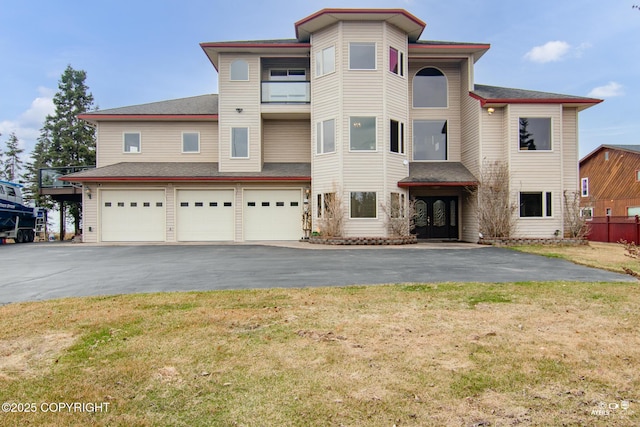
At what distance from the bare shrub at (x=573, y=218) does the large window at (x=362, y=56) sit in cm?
1038

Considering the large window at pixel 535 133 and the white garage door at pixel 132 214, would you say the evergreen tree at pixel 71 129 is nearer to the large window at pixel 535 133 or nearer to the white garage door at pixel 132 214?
the white garage door at pixel 132 214

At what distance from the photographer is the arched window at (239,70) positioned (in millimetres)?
18547

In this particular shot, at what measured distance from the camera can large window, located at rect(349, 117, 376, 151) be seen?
1642 centimetres

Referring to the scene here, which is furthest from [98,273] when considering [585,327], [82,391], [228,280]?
[585,327]

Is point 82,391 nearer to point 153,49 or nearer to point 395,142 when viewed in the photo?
point 395,142

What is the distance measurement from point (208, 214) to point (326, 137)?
6.87 meters

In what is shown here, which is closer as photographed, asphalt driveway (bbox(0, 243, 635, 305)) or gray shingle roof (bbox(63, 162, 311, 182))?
asphalt driveway (bbox(0, 243, 635, 305))

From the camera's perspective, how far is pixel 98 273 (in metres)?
8.48

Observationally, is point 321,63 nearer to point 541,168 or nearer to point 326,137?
point 326,137

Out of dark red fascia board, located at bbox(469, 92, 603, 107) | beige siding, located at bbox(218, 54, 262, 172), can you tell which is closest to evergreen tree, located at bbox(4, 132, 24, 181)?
beige siding, located at bbox(218, 54, 262, 172)

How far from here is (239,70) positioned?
18609mm

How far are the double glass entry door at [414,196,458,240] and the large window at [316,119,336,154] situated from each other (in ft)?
17.6

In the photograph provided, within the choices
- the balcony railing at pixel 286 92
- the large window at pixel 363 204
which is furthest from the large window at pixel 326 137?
the large window at pixel 363 204

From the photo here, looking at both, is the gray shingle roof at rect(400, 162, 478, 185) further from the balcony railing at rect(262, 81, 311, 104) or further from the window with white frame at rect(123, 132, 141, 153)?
the window with white frame at rect(123, 132, 141, 153)
